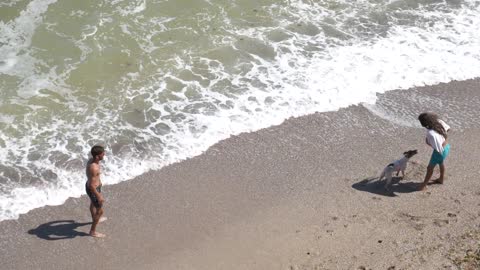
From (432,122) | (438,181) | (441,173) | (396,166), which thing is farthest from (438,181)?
(432,122)

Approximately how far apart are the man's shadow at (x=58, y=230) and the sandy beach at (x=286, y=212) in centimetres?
1

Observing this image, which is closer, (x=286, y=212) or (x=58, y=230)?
(x=58, y=230)

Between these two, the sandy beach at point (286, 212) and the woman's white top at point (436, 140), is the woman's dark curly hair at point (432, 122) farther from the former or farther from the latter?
the sandy beach at point (286, 212)

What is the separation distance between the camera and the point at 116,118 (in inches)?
456

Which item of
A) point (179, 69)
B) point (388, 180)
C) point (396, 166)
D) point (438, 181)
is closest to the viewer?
point (396, 166)

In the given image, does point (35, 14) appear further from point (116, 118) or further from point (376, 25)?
point (376, 25)

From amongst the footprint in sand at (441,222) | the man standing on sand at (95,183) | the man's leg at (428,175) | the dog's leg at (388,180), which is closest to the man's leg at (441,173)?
the man's leg at (428,175)

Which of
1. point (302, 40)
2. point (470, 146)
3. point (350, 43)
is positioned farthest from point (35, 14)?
point (470, 146)

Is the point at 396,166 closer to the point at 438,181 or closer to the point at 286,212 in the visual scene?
the point at 438,181

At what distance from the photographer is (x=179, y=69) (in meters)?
13.0

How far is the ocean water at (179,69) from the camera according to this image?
35.6 feet

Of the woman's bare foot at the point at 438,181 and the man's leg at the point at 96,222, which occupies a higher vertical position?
the woman's bare foot at the point at 438,181

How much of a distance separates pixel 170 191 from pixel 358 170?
122 inches

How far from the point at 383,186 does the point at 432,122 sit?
1.27 m
